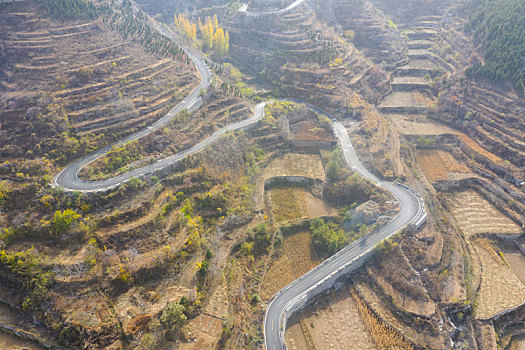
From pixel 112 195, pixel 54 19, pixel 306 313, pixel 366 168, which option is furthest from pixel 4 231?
pixel 366 168

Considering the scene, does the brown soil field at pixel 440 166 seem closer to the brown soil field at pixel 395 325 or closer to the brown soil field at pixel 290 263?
the brown soil field at pixel 395 325

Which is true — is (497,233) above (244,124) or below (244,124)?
below

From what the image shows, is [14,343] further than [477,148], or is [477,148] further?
[477,148]

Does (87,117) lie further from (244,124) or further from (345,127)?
(345,127)

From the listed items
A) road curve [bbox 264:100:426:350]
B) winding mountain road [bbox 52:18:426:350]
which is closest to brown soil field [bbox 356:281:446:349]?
winding mountain road [bbox 52:18:426:350]

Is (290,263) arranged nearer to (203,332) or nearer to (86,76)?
(203,332)

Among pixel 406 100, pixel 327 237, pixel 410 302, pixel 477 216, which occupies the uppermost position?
pixel 406 100

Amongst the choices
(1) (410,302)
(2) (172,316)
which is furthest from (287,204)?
(2) (172,316)
